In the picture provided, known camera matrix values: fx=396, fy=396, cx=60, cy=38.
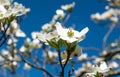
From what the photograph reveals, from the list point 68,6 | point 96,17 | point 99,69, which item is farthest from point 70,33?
point 96,17

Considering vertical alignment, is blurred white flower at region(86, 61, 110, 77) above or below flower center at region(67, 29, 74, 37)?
below

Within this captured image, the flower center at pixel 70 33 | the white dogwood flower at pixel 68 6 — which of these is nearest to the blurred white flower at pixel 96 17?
the white dogwood flower at pixel 68 6

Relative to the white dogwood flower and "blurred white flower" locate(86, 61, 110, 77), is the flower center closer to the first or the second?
"blurred white flower" locate(86, 61, 110, 77)

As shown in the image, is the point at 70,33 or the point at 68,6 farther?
the point at 68,6

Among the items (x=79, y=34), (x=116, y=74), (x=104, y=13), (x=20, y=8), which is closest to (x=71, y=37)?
(x=79, y=34)

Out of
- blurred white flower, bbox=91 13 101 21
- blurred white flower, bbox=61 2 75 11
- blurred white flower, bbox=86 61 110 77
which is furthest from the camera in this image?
blurred white flower, bbox=91 13 101 21

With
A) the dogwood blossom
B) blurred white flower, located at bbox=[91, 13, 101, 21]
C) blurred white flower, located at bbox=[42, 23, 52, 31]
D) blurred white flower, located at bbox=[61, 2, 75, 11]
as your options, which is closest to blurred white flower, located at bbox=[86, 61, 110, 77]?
the dogwood blossom

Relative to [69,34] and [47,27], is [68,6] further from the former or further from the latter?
[69,34]

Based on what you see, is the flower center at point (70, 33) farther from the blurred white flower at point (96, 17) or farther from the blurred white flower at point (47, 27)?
the blurred white flower at point (96, 17)

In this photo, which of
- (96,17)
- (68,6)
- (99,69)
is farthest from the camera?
(96,17)
